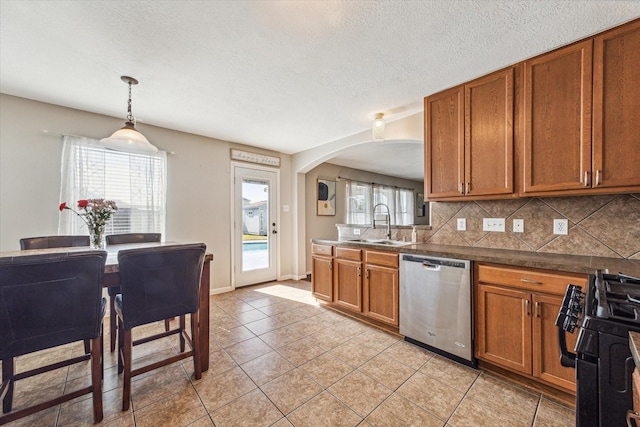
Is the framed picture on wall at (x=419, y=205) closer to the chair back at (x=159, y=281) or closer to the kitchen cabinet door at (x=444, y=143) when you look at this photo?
the kitchen cabinet door at (x=444, y=143)

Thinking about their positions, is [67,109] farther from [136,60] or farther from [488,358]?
[488,358]

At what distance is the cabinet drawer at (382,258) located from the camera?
249cm

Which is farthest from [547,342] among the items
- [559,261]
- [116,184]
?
[116,184]

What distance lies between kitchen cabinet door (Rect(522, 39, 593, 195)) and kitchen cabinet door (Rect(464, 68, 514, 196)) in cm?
11

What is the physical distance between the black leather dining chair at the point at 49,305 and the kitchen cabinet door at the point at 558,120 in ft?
9.69

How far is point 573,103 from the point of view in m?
1.75

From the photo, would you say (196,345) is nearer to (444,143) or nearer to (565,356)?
(565,356)

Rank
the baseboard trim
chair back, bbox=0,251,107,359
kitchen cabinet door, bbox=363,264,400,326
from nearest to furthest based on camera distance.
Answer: chair back, bbox=0,251,107,359
kitchen cabinet door, bbox=363,264,400,326
the baseboard trim

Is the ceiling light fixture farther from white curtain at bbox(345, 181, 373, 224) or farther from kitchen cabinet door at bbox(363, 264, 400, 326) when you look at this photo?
white curtain at bbox(345, 181, 373, 224)

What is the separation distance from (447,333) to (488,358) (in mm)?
300

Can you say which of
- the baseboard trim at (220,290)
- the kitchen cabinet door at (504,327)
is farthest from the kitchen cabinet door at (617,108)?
the baseboard trim at (220,290)

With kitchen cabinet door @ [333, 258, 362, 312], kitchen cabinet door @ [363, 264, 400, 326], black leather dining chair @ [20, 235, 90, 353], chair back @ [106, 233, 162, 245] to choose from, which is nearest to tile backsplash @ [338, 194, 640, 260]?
kitchen cabinet door @ [363, 264, 400, 326]

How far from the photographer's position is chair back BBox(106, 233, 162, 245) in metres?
2.53

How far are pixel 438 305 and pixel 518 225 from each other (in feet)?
3.26
